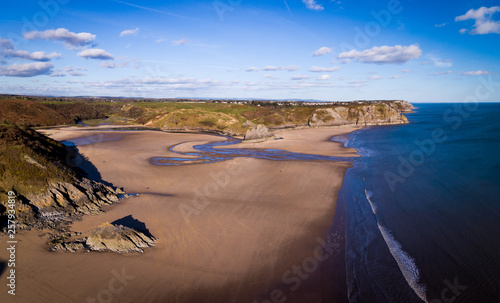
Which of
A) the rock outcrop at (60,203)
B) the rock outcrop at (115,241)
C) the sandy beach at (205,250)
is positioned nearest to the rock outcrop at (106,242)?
the rock outcrop at (115,241)

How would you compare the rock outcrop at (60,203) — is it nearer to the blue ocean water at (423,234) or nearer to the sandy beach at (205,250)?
the sandy beach at (205,250)

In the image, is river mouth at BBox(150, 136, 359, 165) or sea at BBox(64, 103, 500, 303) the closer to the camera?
sea at BBox(64, 103, 500, 303)

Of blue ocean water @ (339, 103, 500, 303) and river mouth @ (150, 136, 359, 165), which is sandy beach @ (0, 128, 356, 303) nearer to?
blue ocean water @ (339, 103, 500, 303)

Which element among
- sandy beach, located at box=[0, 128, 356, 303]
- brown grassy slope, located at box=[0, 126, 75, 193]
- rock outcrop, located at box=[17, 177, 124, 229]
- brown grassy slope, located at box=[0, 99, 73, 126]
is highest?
brown grassy slope, located at box=[0, 99, 73, 126]

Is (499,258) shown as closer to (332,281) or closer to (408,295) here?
(408,295)

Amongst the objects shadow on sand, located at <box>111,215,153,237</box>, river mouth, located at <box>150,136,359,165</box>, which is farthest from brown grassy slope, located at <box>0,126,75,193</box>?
river mouth, located at <box>150,136,359,165</box>
